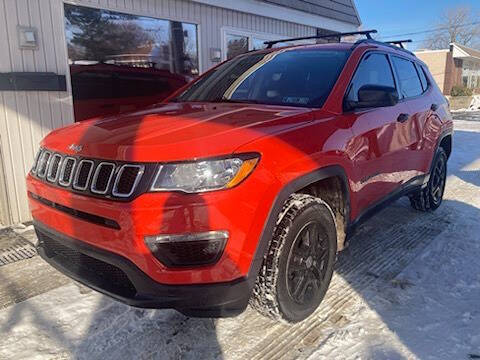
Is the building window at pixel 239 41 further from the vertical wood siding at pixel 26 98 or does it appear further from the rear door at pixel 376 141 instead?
the rear door at pixel 376 141

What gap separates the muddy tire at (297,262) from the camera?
7.66ft

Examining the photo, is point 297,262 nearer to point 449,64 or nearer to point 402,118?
point 402,118

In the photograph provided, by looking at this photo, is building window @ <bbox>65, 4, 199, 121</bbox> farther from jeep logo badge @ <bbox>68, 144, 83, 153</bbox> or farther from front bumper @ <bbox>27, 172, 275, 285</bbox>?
front bumper @ <bbox>27, 172, 275, 285</bbox>

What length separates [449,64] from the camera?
117ft

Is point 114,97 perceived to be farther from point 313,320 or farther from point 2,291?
point 313,320

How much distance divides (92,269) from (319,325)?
1433 millimetres

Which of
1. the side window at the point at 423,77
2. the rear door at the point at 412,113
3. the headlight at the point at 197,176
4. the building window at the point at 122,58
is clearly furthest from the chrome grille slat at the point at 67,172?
the side window at the point at 423,77

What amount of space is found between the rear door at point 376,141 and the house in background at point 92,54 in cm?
335

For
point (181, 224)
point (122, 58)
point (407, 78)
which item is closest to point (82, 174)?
point (181, 224)

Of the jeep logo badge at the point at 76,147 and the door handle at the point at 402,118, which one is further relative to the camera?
the door handle at the point at 402,118

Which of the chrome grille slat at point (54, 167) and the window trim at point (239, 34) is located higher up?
the window trim at point (239, 34)

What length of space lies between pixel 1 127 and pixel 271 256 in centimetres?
348

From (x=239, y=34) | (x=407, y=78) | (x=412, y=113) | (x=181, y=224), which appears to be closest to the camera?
(x=181, y=224)

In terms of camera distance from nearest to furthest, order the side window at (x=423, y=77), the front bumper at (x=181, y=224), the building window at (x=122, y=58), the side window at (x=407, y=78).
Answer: the front bumper at (x=181, y=224)
the side window at (x=407, y=78)
the side window at (x=423, y=77)
the building window at (x=122, y=58)
